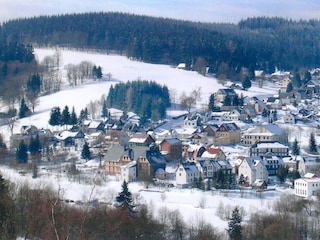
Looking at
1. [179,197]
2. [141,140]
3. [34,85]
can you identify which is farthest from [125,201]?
[34,85]

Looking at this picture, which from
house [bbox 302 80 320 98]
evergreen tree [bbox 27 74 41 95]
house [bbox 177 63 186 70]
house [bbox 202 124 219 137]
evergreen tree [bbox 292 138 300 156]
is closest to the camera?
evergreen tree [bbox 292 138 300 156]

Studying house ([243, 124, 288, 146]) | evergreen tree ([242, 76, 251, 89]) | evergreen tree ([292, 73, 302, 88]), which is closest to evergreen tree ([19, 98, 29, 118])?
house ([243, 124, 288, 146])

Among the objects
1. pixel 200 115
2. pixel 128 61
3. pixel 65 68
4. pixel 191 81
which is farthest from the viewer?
pixel 128 61

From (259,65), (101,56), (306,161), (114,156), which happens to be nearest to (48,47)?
(101,56)

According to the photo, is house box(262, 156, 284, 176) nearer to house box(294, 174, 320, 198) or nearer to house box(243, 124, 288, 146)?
house box(294, 174, 320, 198)

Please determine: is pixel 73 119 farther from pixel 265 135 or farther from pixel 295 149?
pixel 295 149

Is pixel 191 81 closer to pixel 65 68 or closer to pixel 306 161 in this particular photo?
pixel 65 68
